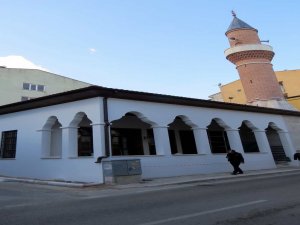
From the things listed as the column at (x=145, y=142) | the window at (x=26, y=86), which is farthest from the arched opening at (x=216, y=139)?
the window at (x=26, y=86)

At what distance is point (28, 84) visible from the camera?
34.9 metres

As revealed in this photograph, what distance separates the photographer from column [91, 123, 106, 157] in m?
13.2

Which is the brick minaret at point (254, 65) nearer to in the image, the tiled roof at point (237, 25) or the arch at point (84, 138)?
the tiled roof at point (237, 25)

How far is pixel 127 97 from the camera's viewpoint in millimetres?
14789

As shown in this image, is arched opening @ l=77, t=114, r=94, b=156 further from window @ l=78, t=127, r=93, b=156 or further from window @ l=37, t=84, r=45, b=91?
window @ l=37, t=84, r=45, b=91

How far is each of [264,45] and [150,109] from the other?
19.1 metres

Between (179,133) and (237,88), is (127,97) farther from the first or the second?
(237,88)

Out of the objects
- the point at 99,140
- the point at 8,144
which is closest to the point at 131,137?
the point at 99,140

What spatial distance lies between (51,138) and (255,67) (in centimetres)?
2149

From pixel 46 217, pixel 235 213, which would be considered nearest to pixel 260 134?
pixel 235 213

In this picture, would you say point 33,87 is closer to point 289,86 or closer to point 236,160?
point 236,160

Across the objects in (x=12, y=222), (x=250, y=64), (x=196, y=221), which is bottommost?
(x=196, y=221)

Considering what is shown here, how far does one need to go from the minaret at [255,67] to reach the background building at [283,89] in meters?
7.43

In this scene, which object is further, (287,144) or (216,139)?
(287,144)
